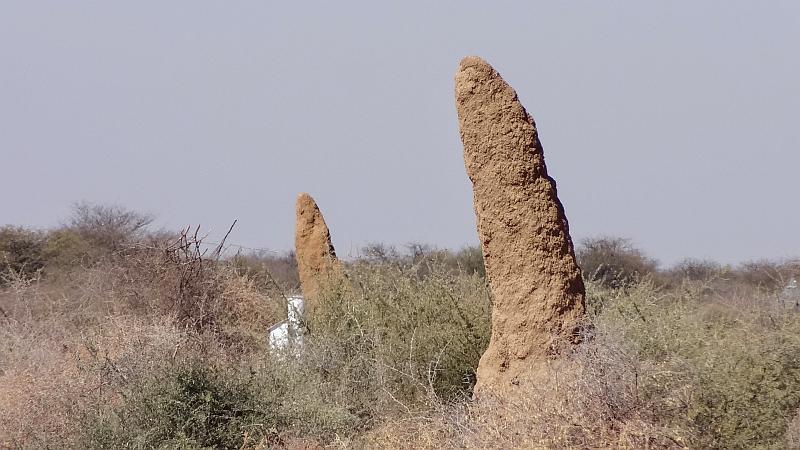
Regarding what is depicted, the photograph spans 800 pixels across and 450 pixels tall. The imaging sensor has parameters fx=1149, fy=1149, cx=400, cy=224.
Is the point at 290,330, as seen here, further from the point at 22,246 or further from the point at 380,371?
the point at 22,246

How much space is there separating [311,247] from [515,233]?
547cm

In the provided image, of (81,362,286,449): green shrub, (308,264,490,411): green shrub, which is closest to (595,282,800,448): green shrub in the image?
(308,264,490,411): green shrub

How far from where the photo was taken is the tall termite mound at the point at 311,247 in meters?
12.5

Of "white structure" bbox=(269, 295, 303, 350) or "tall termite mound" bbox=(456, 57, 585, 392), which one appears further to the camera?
"white structure" bbox=(269, 295, 303, 350)

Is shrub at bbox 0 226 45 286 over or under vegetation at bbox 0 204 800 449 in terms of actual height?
over

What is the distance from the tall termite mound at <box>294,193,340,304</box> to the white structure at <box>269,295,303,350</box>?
0.26 m

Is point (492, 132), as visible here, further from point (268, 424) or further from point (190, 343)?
point (190, 343)

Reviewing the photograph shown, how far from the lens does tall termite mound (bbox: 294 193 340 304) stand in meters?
12.5

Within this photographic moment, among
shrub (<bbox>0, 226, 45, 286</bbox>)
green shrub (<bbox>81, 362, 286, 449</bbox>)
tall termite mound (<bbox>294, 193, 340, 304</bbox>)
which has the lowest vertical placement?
green shrub (<bbox>81, 362, 286, 449</bbox>)

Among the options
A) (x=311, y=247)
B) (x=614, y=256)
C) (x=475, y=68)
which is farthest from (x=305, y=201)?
(x=614, y=256)

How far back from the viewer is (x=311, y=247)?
1277cm

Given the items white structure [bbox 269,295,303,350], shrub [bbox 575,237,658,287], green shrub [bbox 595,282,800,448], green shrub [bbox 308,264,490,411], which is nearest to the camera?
green shrub [bbox 595,282,800,448]

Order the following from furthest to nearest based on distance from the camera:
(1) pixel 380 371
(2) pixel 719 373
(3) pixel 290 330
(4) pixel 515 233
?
(3) pixel 290 330
(1) pixel 380 371
(4) pixel 515 233
(2) pixel 719 373

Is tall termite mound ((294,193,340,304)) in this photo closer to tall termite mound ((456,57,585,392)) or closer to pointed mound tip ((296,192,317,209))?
pointed mound tip ((296,192,317,209))
